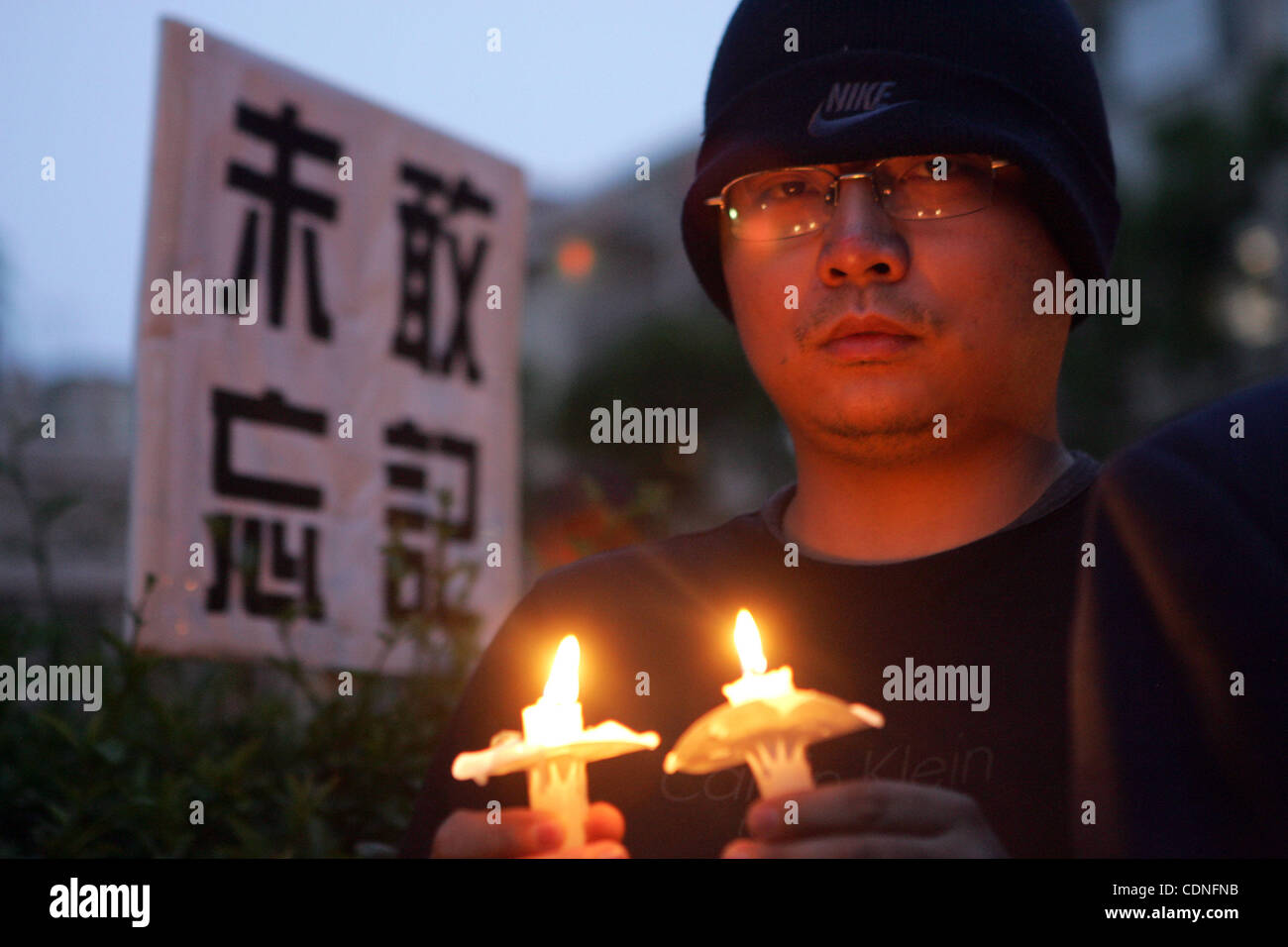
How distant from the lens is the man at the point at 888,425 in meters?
1.97

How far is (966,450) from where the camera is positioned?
2.23 metres

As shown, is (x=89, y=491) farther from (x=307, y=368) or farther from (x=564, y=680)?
(x=564, y=680)

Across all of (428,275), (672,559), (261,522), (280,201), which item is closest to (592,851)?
(672,559)

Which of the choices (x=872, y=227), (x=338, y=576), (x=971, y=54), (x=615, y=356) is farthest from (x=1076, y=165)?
(x=615, y=356)

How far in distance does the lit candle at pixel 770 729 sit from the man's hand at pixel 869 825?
0.09 feet

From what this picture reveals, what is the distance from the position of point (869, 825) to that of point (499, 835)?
1.28 feet

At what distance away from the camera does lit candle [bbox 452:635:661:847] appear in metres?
1.19

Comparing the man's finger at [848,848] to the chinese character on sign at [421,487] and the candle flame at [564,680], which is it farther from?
the chinese character on sign at [421,487]

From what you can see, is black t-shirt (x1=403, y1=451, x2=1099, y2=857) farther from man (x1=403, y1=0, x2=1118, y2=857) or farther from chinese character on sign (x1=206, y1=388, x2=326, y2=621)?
chinese character on sign (x1=206, y1=388, x2=326, y2=621)

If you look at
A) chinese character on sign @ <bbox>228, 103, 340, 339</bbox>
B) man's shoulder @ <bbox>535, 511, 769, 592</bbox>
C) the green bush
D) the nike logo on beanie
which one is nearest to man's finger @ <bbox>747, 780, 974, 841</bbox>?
man's shoulder @ <bbox>535, 511, 769, 592</bbox>

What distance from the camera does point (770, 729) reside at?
112 centimetres

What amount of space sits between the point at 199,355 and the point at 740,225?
190 centimetres

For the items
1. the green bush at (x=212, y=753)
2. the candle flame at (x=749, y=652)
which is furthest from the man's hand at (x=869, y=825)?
the green bush at (x=212, y=753)

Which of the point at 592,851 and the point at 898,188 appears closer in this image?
the point at 592,851
